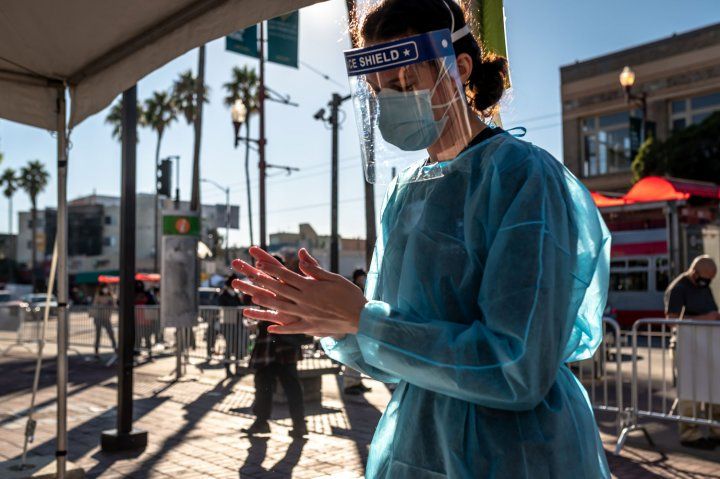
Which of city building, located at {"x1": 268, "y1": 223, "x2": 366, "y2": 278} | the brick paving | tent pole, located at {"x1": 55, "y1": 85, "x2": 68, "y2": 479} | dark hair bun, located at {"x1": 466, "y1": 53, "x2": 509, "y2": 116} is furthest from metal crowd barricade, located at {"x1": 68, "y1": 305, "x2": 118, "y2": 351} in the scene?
city building, located at {"x1": 268, "y1": 223, "x2": 366, "y2": 278}

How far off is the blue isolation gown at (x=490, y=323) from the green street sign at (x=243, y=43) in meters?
16.2

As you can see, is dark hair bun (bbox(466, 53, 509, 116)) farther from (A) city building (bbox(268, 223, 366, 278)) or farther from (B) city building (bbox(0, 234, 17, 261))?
(B) city building (bbox(0, 234, 17, 261))

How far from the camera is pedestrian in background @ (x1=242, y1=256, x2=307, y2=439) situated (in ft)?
25.1

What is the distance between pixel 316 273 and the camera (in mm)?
1297

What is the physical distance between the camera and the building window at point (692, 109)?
101ft

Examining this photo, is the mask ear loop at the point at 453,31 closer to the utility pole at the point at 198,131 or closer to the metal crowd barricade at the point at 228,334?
the metal crowd barricade at the point at 228,334

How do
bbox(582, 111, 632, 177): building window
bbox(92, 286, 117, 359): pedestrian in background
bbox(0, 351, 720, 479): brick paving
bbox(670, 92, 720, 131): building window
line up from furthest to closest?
1. bbox(582, 111, 632, 177): building window
2. bbox(670, 92, 720, 131): building window
3. bbox(92, 286, 117, 359): pedestrian in background
4. bbox(0, 351, 720, 479): brick paving

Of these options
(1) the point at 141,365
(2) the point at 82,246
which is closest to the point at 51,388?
(1) the point at 141,365

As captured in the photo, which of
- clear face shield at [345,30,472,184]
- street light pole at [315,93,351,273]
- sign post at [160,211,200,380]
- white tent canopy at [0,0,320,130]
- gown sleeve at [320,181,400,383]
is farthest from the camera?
street light pole at [315,93,351,273]

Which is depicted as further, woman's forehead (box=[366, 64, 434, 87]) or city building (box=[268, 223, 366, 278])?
city building (box=[268, 223, 366, 278])

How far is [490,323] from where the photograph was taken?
1.23 meters

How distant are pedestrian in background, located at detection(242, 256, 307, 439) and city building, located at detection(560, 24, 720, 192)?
22.9 meters

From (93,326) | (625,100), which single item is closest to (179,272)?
(93,326)

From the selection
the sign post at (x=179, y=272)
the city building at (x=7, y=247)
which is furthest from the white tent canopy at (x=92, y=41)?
the city building at (x=7, y=247)
